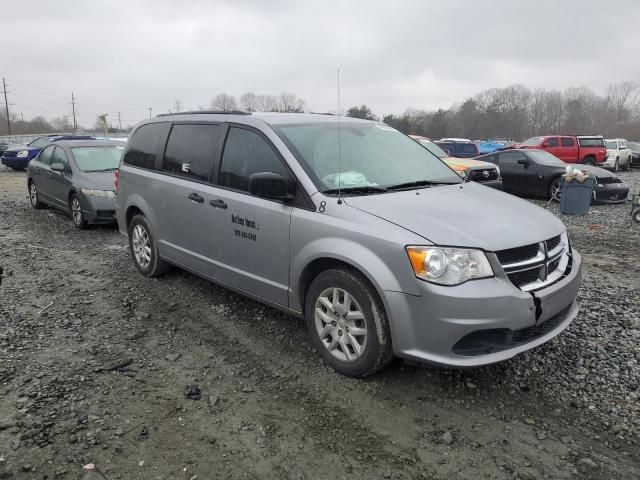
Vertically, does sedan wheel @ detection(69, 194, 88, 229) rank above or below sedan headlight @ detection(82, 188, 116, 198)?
below

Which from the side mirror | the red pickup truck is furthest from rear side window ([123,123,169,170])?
the red pickup truck

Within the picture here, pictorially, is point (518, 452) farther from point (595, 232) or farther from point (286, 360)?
point (595, 232)

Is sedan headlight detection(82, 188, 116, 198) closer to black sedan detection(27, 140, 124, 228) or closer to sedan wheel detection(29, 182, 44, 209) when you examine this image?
black sedan detection(27, 140, 124, 228)

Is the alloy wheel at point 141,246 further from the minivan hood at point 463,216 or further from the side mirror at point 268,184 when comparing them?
the minivan hood at point 463,216

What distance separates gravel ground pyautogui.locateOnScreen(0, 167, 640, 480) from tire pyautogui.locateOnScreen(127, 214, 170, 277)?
64 centimetres

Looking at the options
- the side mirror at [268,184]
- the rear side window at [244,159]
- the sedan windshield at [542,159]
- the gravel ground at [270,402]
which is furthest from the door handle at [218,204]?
the sedan windshield at [542,159]

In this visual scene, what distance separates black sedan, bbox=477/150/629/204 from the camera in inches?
468

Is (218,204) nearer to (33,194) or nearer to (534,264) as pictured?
(534,264)

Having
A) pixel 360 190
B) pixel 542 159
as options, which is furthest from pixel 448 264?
pixel 542 159

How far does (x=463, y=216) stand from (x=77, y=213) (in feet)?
24.5

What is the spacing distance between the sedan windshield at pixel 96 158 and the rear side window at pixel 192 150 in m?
4.63

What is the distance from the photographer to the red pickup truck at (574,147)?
71.6ft

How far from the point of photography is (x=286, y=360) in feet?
12.3

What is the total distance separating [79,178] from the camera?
28.3ft
